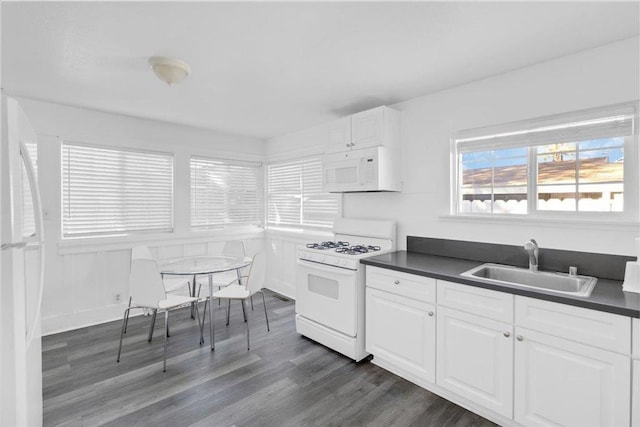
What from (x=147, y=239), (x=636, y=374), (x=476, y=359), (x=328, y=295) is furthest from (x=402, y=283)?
(x=147, y=239)

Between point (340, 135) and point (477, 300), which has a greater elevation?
point (340, 135)

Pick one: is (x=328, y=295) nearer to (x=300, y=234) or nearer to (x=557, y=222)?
(x=300, y=234)

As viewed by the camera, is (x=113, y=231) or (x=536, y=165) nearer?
(x=536, y=165)

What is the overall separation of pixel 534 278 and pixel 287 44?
7.45ft

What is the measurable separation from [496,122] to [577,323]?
1524mm

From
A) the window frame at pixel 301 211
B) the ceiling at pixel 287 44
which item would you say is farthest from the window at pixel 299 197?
the ceiling at pixel 287 44

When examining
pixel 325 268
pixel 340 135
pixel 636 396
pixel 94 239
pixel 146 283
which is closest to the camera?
pixel 636 396

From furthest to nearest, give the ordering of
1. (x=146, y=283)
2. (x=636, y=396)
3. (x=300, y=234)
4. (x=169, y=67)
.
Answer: (x=300, y=234) < (x=146, y=283) < (x=169, y=67) < (x=636, y=396)

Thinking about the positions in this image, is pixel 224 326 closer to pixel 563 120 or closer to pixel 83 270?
pixel 83 270

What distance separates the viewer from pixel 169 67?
213cm

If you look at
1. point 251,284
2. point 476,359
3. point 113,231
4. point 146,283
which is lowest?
point 476,359

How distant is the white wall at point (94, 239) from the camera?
314cm

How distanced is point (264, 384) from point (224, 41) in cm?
234

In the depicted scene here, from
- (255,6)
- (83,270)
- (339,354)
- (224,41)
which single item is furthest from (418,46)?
(83,270)
